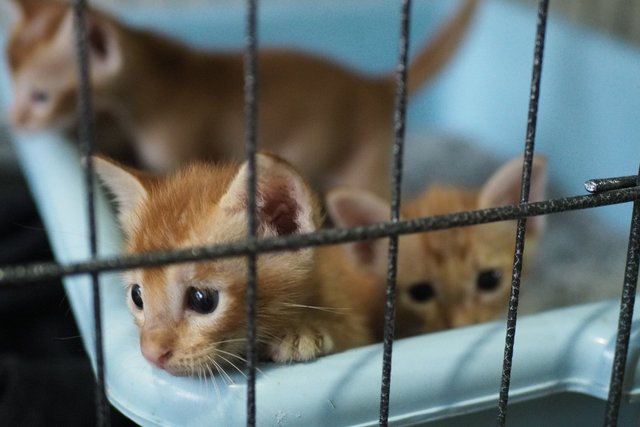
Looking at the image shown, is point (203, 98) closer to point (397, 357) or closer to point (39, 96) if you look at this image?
point (39, 96)

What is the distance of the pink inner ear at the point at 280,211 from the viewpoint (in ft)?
2.97

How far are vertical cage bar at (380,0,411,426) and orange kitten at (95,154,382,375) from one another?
127mm

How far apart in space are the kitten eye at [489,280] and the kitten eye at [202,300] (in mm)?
611

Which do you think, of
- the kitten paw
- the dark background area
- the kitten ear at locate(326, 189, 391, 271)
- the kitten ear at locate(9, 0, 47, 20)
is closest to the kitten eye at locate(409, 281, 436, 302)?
the kitten ear at locate(326, 189, 391, 271)

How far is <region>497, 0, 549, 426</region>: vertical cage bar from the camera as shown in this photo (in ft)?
2.65

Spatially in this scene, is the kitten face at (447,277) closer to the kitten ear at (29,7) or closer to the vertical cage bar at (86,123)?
the vertical cage bar at (86,123)

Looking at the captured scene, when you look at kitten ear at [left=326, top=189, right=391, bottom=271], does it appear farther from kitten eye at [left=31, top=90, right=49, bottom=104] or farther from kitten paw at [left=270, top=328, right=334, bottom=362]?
kitten eye at [left=31, top=90, right=49, bottom=104]

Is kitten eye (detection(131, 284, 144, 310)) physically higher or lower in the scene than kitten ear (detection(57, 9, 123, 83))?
lower

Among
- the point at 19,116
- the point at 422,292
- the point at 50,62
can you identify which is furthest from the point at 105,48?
the point at 422,292

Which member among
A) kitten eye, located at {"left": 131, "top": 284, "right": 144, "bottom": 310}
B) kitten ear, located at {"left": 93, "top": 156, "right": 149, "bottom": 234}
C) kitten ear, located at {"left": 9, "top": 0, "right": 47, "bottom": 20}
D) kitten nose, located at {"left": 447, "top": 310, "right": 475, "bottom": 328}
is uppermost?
kitten ear, located at {"left": 9, "top": 0, "right": 47, "bottom": 20}

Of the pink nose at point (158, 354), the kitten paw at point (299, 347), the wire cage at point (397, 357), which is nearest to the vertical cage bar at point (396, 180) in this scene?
the wire cage at point (397, 357)

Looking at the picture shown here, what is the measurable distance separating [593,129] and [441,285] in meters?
1.03

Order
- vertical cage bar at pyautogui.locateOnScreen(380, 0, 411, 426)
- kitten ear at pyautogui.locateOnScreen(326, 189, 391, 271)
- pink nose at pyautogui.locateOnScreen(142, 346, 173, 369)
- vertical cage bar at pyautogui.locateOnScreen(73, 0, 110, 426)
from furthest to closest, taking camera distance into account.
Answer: kitten ear at pyautogui.locateOnScreen(326, 189, 391, 271), pink nose at pyautogui.locateOnScreen(142, 346, 173, 369), vertical cage bar at pyautogui.locateOnScreen(380, 0, 411, 426), vertical cage bar at pyautogui.locateOnScreen(73, 0, 110, 426)

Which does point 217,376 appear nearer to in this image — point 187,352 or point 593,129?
point 187,352
